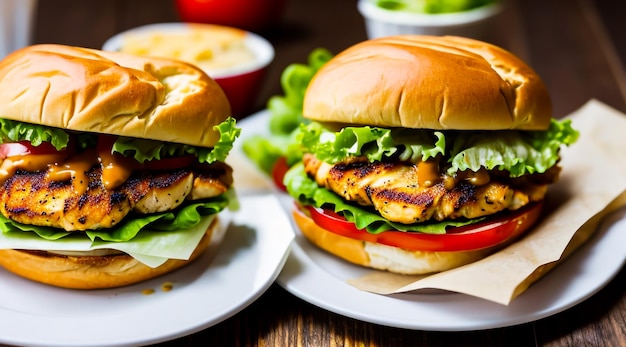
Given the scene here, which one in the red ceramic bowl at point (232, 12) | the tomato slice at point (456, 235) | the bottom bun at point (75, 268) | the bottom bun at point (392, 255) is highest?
the tomato slice at point (456, 235)

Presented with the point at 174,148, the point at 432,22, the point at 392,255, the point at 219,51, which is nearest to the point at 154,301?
the point at 174,148

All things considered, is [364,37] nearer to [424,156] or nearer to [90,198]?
[424,156]

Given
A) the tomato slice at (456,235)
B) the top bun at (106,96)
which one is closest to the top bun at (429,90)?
the tomato slice at (456,235)

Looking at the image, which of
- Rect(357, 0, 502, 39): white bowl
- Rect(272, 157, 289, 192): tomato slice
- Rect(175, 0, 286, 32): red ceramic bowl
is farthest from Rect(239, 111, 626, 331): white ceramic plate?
Rect(175, 0, 286, 32): red ceramic bowl

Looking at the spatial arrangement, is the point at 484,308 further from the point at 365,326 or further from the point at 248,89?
the point at 248,89

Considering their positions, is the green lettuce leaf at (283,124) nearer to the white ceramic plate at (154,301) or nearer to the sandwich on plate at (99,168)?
the white ceramic plate at (154,301)

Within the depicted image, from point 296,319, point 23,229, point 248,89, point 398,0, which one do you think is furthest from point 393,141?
point 398,0

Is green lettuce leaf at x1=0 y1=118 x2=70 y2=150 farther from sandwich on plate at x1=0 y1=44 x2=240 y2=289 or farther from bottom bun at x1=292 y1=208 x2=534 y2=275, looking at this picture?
bottom bun at x1=292 y1=208 x2=534 y2=275
